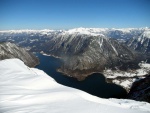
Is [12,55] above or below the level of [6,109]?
below

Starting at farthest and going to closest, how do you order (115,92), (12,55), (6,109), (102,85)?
(12,55)
(102,85)
(115,92)
(6,109)

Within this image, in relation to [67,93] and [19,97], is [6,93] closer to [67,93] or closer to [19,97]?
[19,97]

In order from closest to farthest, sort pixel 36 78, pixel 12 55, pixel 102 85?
pixel 36 78, pixel 102 85, pixel 12 55

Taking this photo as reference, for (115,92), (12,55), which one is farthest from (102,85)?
(12,55)

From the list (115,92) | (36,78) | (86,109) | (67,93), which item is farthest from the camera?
(115,92)

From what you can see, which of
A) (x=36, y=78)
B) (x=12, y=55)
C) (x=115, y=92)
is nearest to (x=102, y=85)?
(x=115, y=92)

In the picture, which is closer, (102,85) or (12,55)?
(102,85)

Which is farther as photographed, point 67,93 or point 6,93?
point 67,93

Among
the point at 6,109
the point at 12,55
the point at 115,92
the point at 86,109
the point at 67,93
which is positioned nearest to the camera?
the point at 6,109

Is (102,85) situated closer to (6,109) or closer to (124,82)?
(124,82)

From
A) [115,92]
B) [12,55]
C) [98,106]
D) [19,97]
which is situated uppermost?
[19,97]
